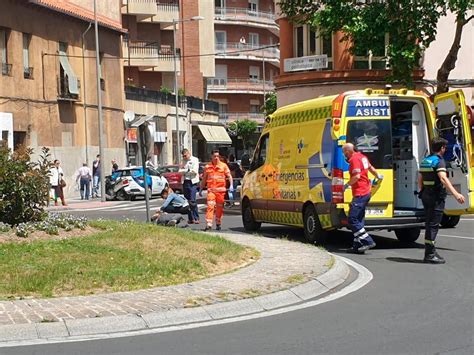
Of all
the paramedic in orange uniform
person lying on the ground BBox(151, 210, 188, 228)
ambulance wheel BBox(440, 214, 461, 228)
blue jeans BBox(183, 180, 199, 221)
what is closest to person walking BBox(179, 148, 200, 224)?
blue jeans BBox(183, 180, 199, 221)

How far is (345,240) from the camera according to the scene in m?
14.6

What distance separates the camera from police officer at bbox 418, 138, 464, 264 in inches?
436

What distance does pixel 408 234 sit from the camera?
1416 cm

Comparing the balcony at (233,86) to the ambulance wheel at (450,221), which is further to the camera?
the balcony at (233,86)

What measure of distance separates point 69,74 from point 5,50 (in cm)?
400

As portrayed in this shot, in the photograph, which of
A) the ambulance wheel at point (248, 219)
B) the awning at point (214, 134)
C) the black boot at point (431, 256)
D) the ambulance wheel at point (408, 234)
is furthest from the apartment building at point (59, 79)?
the black boot at point (431, 256)

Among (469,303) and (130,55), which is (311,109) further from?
(130,55)

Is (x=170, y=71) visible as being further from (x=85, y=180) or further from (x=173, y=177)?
(x=85, y=180)

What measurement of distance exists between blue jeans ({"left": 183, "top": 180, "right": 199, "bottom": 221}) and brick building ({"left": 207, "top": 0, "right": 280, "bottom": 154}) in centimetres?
5209

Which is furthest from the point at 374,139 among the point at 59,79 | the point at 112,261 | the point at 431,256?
the point at 59,79

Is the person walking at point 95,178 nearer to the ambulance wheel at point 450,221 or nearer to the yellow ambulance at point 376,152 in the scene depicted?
the ambulance wheel at point 450,221

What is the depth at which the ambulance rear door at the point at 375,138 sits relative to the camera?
12.7m

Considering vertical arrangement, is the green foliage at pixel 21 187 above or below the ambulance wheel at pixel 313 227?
above

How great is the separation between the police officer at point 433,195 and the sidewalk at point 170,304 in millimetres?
1566
